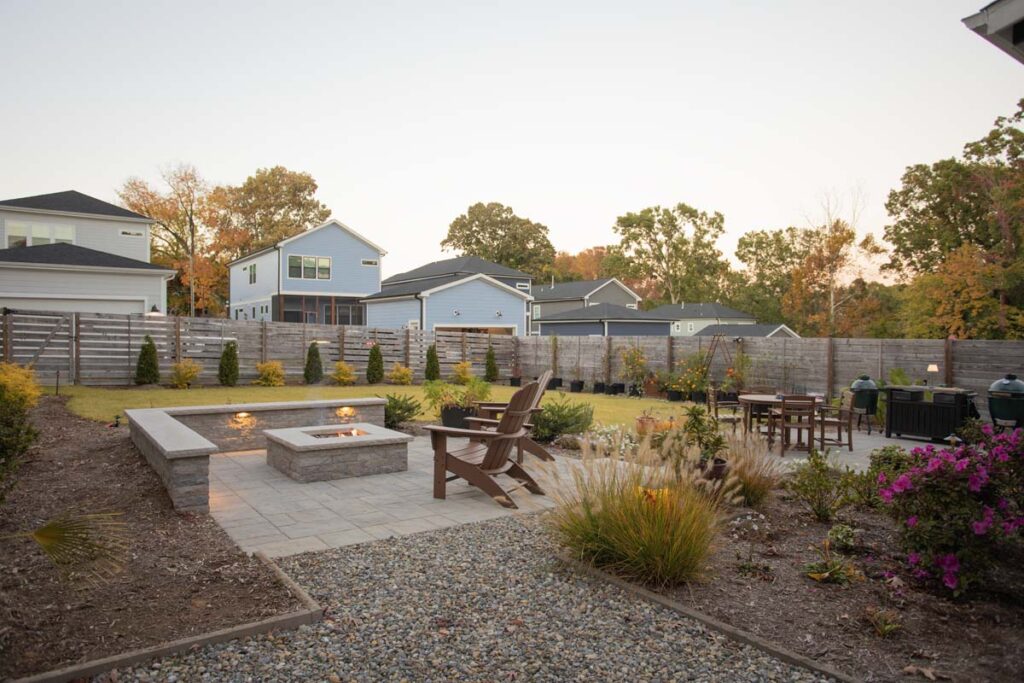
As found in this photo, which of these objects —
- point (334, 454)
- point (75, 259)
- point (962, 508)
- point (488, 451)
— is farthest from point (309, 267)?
point (962, 508)

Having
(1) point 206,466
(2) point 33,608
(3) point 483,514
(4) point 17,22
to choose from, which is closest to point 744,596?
(3) point 483,514

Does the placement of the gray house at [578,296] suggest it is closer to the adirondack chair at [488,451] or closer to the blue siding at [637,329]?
the blue siding at [637,329]

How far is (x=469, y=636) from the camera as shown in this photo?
2.95 metres

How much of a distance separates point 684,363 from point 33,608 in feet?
51.6

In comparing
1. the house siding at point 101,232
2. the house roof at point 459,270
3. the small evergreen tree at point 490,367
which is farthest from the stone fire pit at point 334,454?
the house roof at point 459,270

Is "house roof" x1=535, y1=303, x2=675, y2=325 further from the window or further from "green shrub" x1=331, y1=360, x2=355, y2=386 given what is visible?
the window

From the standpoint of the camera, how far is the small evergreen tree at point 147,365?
16391 mm

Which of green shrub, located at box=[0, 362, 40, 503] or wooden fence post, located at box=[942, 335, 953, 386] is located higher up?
wooden fence post, located at box=[942, 335, 953, 386]

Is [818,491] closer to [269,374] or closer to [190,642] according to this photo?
[190,642]

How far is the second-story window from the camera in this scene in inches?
1182

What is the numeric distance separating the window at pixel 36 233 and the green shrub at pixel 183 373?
9631mm

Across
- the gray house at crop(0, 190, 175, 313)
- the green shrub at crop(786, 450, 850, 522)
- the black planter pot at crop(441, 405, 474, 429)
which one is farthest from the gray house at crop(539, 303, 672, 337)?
the green shrub at crop(786, 450, 850, 522)

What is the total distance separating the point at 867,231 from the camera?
29219 mm

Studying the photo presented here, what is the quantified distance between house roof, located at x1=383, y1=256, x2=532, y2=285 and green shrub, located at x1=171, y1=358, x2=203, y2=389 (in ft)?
52.0
